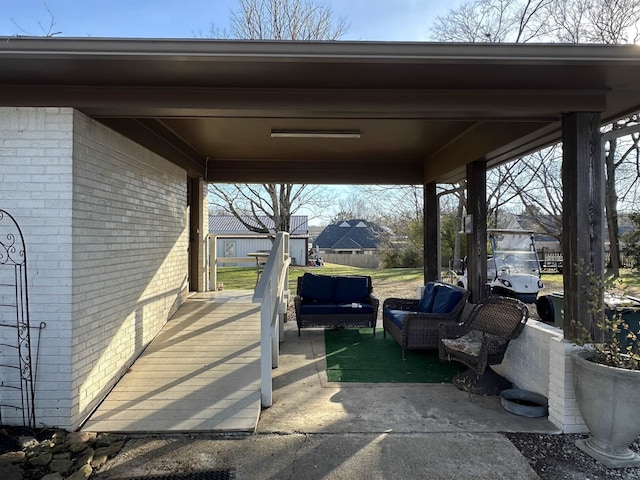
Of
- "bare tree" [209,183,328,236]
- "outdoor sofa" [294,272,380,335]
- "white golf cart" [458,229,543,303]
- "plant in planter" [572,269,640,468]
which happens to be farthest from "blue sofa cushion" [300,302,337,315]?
"bare tree" [209,183,328,236]

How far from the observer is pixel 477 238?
5.61 metres

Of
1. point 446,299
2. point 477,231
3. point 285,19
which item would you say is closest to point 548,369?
point 446,299

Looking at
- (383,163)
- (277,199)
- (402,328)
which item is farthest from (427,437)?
(277,199)

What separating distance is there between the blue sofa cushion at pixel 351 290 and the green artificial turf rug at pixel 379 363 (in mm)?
683

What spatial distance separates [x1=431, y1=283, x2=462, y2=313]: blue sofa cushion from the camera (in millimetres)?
5391

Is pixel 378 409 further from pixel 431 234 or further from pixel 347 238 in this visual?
pixel 347 238

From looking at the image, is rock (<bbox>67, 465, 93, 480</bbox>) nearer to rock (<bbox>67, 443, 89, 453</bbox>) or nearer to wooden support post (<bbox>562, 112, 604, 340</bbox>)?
rock (<bbox>67, 443, 89, 453</bbox>)

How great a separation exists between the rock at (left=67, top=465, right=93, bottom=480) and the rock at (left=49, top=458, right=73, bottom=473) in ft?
0.36

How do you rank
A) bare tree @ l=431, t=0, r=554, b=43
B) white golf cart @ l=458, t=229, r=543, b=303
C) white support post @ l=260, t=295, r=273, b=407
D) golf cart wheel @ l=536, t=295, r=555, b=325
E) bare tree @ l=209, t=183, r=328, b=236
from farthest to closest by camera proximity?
bare tree @ l=209, t=183, r=328, b=236 < bare tree @ l=431, t=0, r=554, b=43 < white golf cart @ l=458, t=229, r=543, b=303 < golf cart wheel @ l=536, t=295, r=555, b=325 < white support post @ l=260, t=295, r=273, b=407

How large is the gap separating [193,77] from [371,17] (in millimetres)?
9341

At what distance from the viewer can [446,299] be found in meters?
5.51

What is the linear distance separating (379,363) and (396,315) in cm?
87

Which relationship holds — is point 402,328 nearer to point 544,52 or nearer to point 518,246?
point 544,52

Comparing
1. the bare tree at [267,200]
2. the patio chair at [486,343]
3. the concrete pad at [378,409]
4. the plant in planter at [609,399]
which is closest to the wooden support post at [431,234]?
the patio chair at [486,343]
